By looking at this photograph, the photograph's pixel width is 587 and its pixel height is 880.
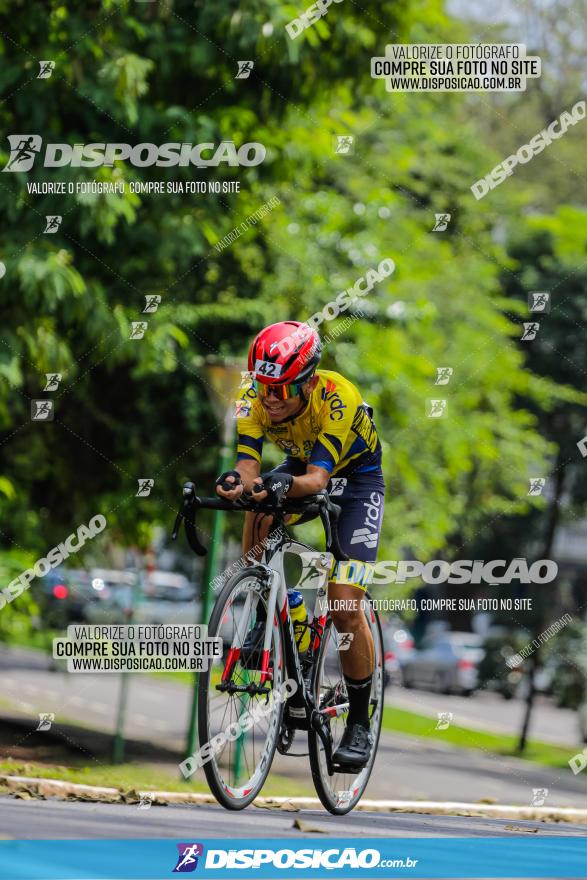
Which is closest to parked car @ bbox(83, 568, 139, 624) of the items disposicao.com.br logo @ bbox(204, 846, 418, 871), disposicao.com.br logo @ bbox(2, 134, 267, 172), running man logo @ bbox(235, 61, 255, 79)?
disposicao.com.br logo @ bbox(2, 134, 267, 172)

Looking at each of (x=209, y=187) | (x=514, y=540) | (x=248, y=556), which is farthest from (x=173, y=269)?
(x=514, y=540)

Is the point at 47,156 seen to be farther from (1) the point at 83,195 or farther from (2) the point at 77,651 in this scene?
(2) the point at 77,651

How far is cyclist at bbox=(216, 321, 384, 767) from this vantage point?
545cm

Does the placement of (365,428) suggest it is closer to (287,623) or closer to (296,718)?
(287,623)

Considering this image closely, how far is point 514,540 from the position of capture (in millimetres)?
41219

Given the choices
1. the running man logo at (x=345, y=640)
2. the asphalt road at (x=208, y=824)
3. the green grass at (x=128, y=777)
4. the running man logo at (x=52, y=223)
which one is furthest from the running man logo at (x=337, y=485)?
the running man logo at (x=52, y=223)

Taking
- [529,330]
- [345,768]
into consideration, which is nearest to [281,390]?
[345,768]

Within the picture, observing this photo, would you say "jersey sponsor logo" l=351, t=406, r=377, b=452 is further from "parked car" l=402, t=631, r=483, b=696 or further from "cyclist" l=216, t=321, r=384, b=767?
"parked car" l=402, t=631, r=483, b=696

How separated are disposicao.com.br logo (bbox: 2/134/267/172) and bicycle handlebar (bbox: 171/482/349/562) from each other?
4.99 metres

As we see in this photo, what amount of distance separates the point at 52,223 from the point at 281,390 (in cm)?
489

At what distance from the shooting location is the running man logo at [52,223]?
981 cm

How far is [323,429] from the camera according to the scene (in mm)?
5633

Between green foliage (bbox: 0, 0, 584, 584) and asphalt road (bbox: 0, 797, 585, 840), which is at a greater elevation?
green foliage (bbox: 0, 0, 584, 584)

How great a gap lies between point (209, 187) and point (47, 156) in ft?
5.70
